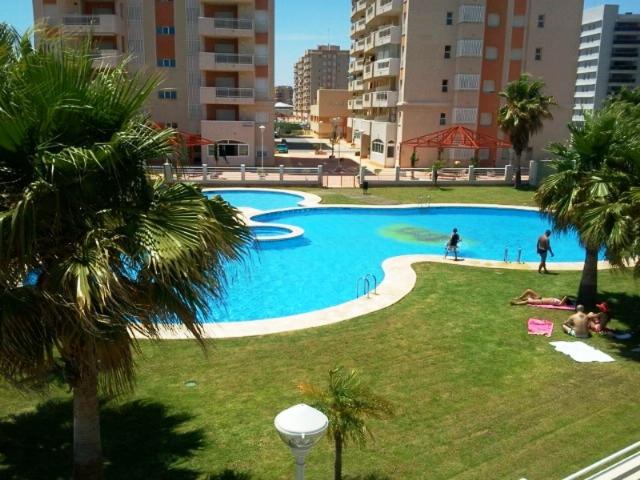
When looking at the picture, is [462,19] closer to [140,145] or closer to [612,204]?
[612,204]

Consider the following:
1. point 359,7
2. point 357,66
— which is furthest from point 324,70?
point 359,7

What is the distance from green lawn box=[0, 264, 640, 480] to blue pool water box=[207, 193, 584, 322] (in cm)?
367

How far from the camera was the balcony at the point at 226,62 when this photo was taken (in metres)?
44.6

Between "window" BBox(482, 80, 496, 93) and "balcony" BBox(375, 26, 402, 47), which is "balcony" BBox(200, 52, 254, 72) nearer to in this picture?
"balcony" BBox(375, 26, 402, 47)

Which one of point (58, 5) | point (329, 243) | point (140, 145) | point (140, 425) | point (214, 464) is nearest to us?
point (140, 145)

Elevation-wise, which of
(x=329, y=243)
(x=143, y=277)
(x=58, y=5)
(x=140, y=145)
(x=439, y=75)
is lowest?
(x=329, y=243)

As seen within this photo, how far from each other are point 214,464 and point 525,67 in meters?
49.2

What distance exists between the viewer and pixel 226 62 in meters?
45.1

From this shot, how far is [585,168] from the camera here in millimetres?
14672

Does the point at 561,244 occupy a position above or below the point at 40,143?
below

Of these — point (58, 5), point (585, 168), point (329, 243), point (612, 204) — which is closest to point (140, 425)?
point (612, 204)

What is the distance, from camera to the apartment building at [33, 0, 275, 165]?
44750 mm

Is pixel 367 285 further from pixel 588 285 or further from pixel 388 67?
pixel 388 67

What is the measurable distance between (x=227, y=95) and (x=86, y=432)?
136ft
